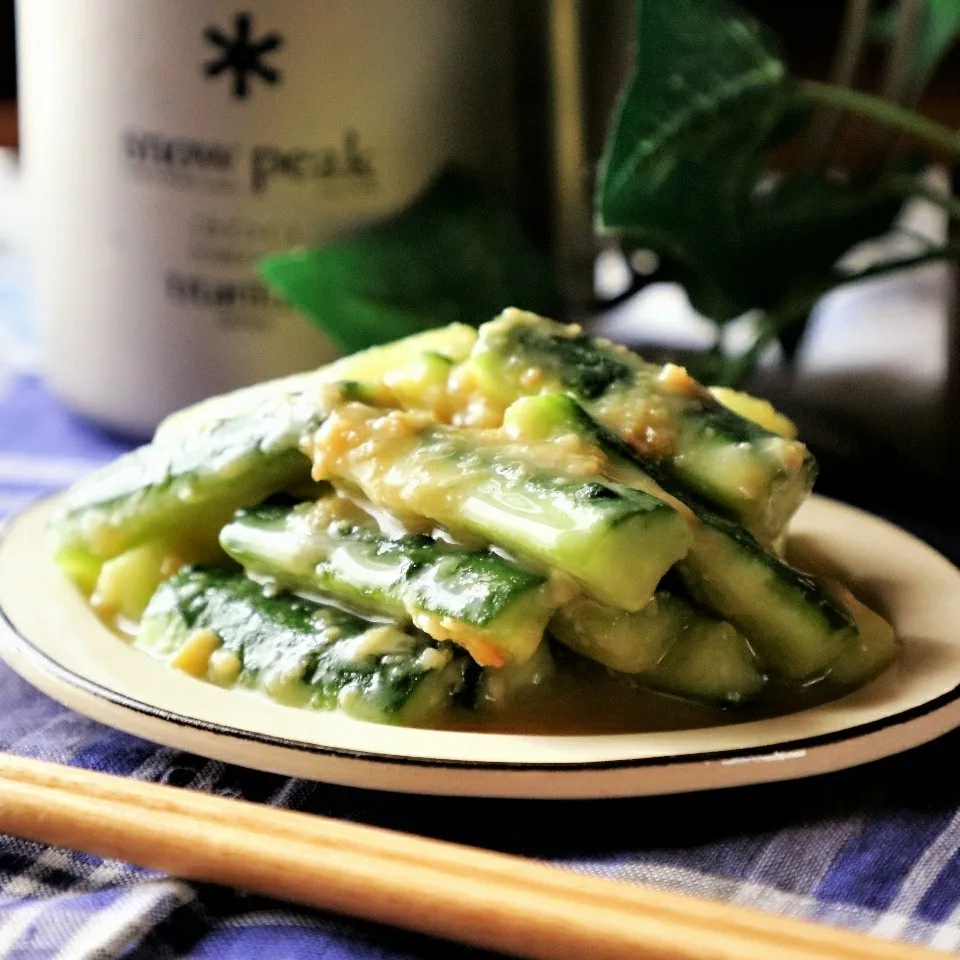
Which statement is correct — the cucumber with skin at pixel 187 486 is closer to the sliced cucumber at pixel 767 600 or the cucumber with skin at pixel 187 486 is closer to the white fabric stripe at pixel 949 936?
the sliced cucumber at pixel 767 600

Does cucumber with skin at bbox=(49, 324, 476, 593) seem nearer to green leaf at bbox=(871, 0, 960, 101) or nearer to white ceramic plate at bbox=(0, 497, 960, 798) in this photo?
white ceramic plate at bbox=(0, 497, 960, 798)

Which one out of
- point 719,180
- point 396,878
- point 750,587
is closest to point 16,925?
point 396,878

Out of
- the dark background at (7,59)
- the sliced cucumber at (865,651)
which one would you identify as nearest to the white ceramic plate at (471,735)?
the sliced cucumber at (865,651)

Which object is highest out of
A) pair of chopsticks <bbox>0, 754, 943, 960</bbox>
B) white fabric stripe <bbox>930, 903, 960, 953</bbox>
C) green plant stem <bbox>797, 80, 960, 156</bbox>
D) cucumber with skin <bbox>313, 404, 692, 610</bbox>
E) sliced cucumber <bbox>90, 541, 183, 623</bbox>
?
green plant stem <bbox>797, 80, 960, 156</bbox>

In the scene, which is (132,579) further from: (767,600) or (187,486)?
(767,600)

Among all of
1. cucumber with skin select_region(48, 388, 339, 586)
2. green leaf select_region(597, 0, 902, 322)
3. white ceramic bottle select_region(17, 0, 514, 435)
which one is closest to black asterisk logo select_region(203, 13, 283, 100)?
white ceramic bottle select_region(17, 0, 514, 435)

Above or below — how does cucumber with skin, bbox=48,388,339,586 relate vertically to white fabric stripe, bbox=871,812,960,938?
above

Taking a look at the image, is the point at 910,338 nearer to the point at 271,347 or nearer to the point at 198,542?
the point at 271,347
